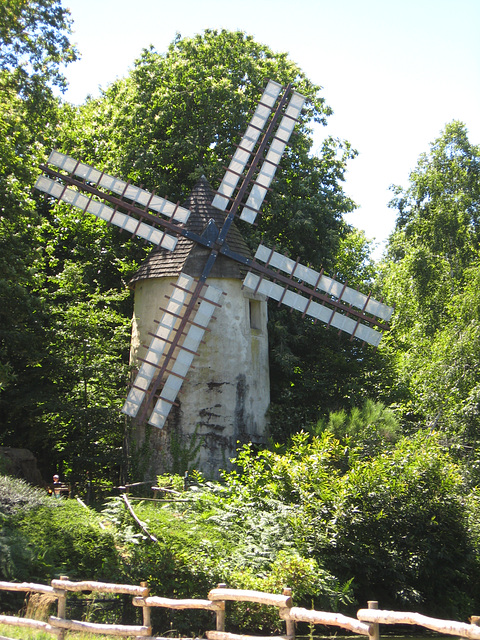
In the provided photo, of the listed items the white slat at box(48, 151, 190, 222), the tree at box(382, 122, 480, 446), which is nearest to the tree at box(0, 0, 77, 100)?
the white slat at box(48, 151, 190, 222)

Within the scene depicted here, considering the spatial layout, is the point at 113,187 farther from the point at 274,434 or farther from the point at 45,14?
the point at 274,434

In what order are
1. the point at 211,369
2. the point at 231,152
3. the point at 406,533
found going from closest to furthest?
the point at 406,533, the point at 211,369, the point at 231,152

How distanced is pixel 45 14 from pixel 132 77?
21.4 feet

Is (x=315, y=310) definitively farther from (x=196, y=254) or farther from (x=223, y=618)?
(x=223, y=618)

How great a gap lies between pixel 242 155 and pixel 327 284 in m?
3.69

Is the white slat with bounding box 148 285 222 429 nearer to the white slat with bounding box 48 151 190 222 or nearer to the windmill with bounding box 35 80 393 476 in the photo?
the windmill with bounding box 35 80 393 476

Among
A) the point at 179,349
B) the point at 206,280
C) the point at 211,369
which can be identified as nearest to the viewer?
the point at 179,349

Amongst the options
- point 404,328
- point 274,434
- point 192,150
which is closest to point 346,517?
point 274,434

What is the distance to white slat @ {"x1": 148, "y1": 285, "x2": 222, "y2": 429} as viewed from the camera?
A: 53.1ft

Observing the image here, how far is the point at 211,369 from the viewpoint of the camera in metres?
17.5

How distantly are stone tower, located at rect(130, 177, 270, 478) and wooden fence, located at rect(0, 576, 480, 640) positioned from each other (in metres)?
8.91

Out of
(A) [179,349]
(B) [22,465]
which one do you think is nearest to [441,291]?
(A) [179,349]

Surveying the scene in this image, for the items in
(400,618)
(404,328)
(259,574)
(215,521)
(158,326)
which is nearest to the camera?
(400,618)

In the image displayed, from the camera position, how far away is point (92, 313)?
18.8 m
